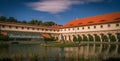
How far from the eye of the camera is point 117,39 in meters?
43.2

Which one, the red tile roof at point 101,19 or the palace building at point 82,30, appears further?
the red tile roof at point 101,19

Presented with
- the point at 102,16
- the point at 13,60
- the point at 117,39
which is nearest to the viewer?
the point at 13,60

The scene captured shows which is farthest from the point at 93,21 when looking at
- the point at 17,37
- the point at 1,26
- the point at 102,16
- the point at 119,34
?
the point at 1,26

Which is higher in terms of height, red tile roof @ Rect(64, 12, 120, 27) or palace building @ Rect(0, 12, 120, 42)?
red tile roof @ Rect(64, 12, 120, 27)

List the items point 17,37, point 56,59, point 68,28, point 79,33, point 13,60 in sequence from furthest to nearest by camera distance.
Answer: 1. point 68,28
2. point 79,33
3. point 17,37
4. point 56,59
5. point 13,60

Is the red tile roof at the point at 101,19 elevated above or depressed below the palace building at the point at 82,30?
above

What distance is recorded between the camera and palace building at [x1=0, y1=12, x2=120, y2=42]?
45656mm

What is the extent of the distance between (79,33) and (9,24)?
2175 cm

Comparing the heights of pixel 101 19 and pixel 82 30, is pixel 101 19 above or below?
above

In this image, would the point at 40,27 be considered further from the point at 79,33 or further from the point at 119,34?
the point at 119,34

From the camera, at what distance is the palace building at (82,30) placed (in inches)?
1797

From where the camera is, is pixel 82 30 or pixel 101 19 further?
pixel 82 30

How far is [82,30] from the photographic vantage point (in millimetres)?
54688

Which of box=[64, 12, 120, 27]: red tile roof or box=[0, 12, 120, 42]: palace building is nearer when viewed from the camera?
box=[0, 12, 120, 42]: palace building
